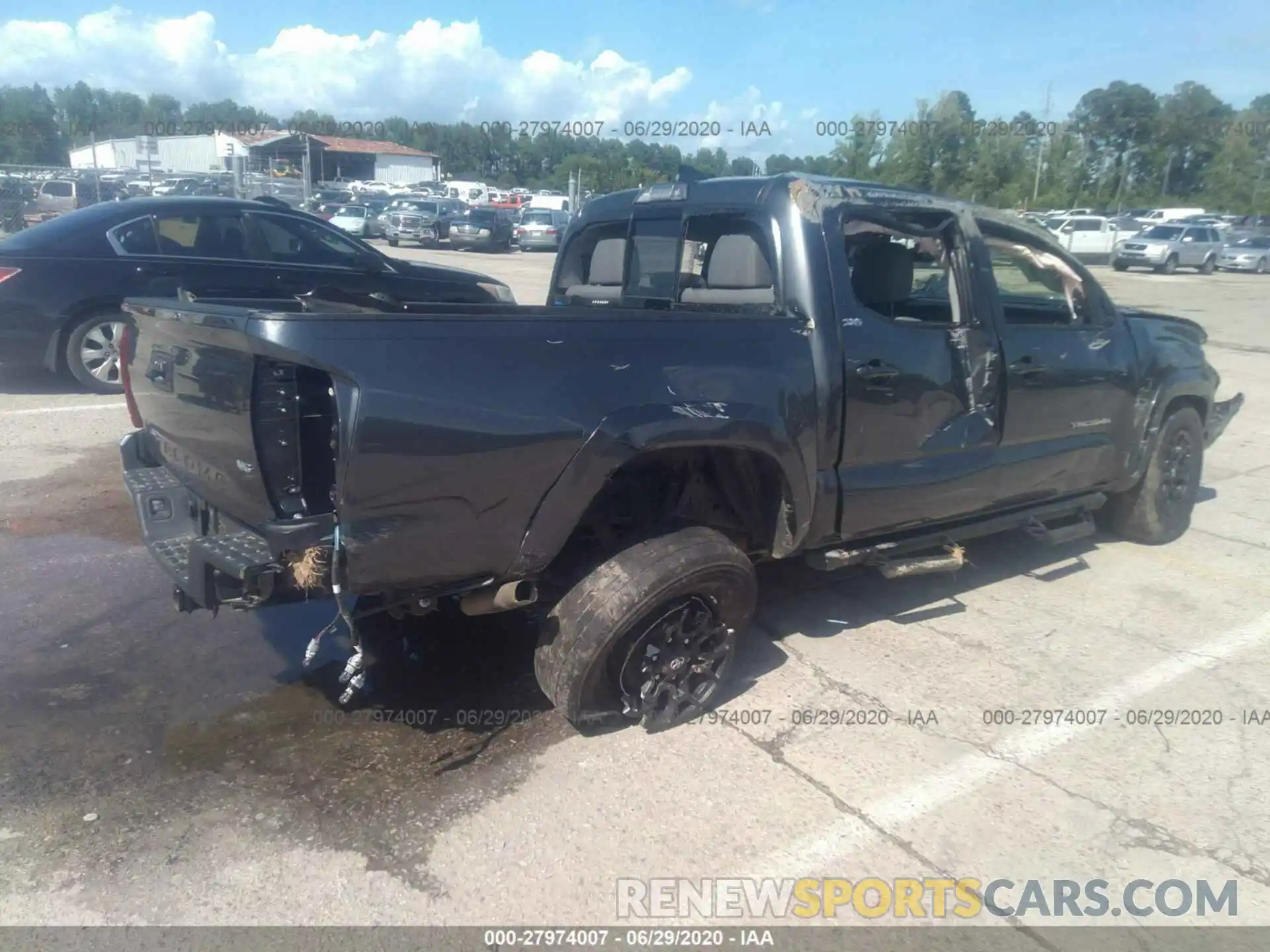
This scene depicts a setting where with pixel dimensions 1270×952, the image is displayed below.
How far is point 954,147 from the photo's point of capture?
1021 inches

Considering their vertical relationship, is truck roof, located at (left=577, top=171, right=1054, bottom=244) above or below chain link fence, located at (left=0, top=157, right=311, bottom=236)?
above

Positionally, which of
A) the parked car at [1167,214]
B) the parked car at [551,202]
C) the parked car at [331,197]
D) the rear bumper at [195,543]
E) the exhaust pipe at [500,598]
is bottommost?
the exhaust pipe at [500,598]

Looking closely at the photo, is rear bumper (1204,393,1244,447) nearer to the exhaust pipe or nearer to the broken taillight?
the exhaust pipe

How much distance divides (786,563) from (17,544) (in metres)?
4.20

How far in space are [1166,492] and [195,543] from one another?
211 inches

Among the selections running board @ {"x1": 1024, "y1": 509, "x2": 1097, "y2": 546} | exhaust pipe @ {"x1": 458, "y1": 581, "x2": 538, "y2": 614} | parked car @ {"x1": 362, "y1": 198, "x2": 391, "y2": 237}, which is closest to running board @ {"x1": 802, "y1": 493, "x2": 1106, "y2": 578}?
running board @ {"x1": 1024, "y1": 509, "x2": 1097, "y2": 546}

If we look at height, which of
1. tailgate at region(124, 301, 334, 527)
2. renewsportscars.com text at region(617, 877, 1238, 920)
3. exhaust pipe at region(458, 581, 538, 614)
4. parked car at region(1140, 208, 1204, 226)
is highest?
parked car at region(1140, 208, 1204, 226)

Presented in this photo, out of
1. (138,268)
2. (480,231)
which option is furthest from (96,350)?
(480,231)

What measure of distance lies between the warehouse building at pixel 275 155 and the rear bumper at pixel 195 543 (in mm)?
22438

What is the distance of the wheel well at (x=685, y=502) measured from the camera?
3881mm

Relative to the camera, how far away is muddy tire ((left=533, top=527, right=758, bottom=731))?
3.50 m

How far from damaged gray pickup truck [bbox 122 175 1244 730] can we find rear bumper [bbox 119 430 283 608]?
0.01m

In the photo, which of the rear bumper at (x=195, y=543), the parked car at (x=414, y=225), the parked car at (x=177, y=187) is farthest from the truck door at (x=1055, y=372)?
the parked car at (x=414, y=225)

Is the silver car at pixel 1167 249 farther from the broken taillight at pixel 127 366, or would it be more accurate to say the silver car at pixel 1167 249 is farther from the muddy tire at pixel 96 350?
the broken taillight at pixel 127 366
